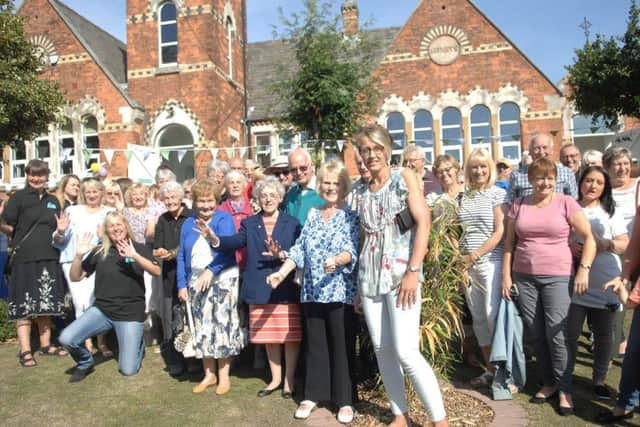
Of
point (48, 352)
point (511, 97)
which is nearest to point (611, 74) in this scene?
point (511, 97)

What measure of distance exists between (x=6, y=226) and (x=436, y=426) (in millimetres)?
5137

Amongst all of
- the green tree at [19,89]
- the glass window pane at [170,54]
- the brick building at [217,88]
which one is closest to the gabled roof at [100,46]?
the brick building at [217,88]

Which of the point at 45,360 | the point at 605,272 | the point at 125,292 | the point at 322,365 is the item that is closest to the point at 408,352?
the point at 322,365

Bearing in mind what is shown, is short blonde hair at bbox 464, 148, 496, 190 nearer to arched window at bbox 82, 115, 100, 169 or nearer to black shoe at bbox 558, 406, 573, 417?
black shoe at bbox 558, 406, 573, 417

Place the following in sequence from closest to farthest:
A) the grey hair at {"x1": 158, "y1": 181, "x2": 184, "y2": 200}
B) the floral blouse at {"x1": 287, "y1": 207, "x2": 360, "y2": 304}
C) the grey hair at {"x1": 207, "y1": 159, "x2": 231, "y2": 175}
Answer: the floral blouse at {"x1": 287, "y1": 207, "x2": 360, "y2": 304}
the grey hair at {"x1": 158, "y1": 181, "x2": 184, "y2": 200}
the grey hair at {"x1": 207, "y1": 159, "x2": 231, "y2": 175}

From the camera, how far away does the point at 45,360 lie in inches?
229

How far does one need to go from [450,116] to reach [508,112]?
1988 millimetres

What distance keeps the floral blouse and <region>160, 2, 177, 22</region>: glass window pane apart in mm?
15937

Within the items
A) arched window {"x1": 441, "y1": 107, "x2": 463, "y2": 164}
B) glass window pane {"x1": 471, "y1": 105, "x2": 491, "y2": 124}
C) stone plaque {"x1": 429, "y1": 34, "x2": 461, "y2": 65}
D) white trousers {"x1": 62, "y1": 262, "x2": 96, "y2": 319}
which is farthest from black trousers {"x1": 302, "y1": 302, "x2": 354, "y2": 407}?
stone plaque {"x1": 429, "y1": 34, "x2": 461, "y2": 65}

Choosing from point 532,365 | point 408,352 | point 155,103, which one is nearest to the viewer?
point 408,352

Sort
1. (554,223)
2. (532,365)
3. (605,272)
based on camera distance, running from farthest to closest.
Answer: (532,365) < (605,272) < (554,223)

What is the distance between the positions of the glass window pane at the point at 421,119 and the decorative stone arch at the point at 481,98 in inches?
59.8

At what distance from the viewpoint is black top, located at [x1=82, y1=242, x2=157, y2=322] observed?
17.1ft

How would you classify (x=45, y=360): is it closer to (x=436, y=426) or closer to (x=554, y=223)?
(x=436, y=426)
